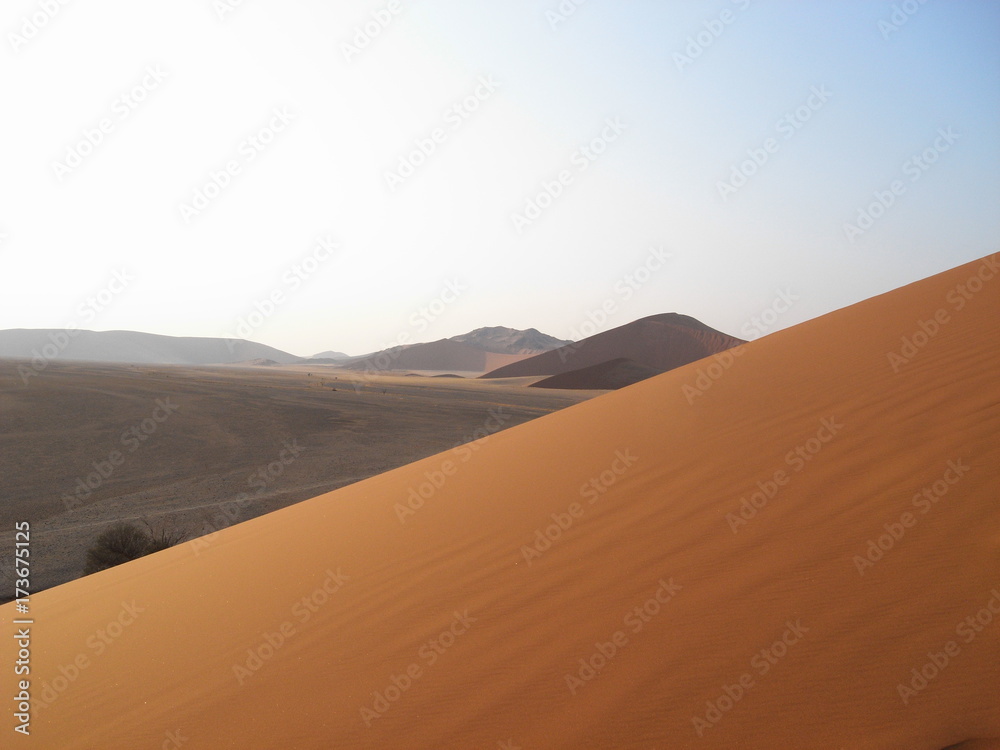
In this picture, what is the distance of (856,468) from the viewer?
3.50 meters

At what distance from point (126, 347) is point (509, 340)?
108780mm

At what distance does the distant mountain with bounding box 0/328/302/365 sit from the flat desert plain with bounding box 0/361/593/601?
133325 millimetres

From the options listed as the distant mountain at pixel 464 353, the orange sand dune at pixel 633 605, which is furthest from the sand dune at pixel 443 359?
the orange sand dune at pixel 633 605

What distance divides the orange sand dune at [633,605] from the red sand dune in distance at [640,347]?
59.5 metres

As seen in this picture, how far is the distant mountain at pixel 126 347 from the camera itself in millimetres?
148875

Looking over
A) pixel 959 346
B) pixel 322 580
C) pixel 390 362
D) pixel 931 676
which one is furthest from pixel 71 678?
pixel 390 362

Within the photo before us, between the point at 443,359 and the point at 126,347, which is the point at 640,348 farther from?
the point at 126,347

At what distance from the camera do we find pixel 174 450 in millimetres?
15219

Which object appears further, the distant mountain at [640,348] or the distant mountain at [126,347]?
the distant mountain at [126,347]

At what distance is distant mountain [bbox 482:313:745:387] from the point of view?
213 feet

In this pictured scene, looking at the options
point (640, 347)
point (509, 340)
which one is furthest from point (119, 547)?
point (509, 340)

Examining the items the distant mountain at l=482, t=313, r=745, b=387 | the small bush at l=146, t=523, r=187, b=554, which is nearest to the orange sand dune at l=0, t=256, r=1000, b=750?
the small bush at l=146, t=523, r=187, b=554

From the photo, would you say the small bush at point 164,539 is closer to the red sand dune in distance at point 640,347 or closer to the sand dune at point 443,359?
the red sand dune in distance at point 640,347

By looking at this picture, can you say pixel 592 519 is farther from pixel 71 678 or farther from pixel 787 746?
pixel 71 678
